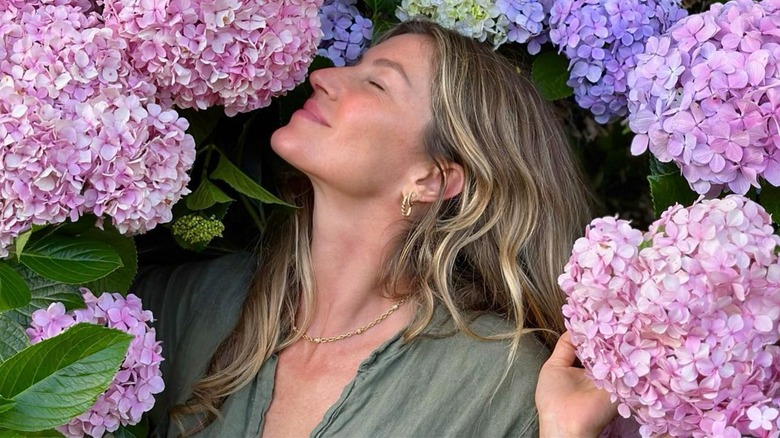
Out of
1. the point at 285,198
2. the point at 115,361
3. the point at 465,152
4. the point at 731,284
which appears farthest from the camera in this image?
the point at 285,198

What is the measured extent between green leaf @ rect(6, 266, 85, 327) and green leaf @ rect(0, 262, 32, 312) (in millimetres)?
54

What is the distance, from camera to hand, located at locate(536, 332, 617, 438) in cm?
154

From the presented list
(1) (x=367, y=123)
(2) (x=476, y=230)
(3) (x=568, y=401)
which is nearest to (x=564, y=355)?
(3) (x=568, y=401)

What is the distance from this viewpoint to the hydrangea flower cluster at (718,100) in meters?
1.45

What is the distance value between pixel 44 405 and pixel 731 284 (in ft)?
2.84

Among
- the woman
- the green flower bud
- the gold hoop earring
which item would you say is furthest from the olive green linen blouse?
the green flower bud

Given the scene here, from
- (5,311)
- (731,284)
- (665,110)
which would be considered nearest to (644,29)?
(665,110)

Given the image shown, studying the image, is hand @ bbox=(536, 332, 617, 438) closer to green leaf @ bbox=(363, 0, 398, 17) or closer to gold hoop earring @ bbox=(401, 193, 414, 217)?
gold hoop earring @ bbox=(401, 193, 414, 217)

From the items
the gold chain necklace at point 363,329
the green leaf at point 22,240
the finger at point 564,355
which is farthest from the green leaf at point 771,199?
the green leaf at point 22,240

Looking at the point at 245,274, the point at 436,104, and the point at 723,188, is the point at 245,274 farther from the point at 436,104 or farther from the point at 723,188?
the point at 723,188

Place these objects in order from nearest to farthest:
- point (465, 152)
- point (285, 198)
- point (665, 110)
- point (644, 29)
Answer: point (665, 110), point (644, 29), point (465, 152), point (285, 198)

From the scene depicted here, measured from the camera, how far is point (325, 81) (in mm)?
1902

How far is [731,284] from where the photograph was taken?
1300 millimetres

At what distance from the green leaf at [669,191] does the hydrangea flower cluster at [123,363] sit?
0.77 metres
